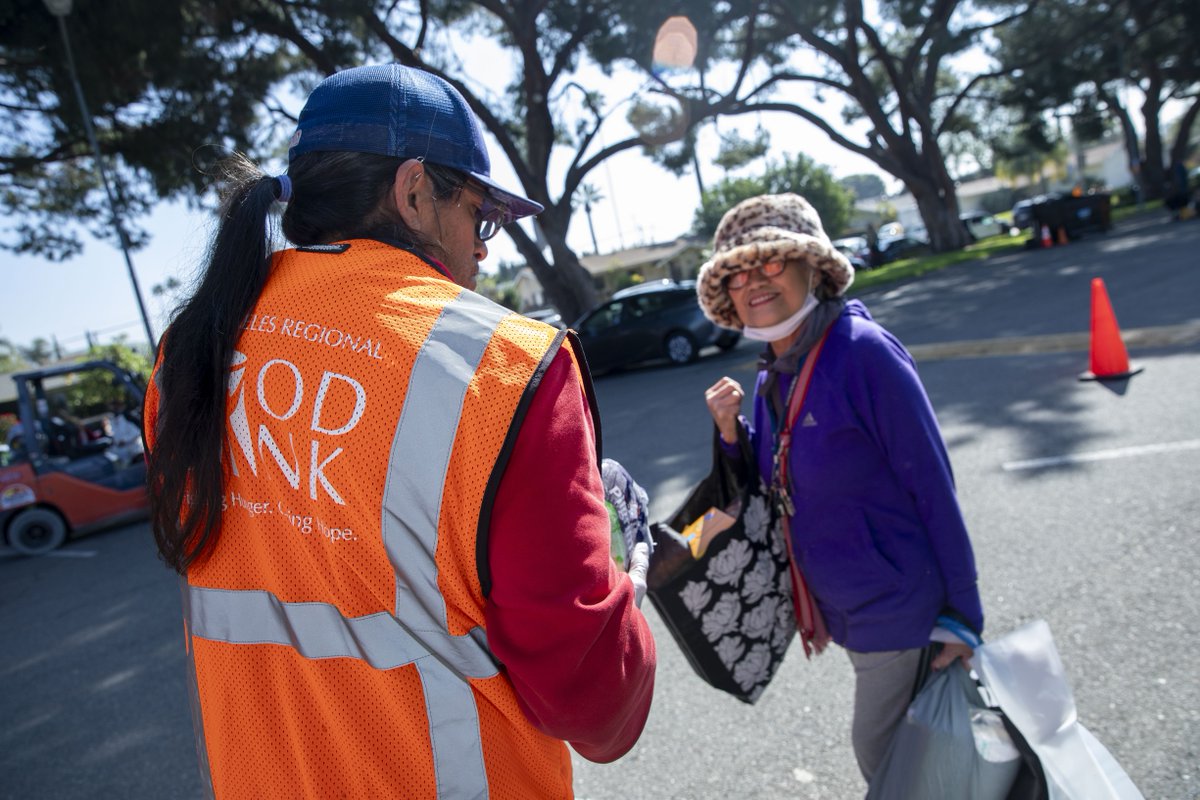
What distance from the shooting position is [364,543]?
1.03 m

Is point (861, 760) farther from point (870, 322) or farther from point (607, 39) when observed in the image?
point (607, 39)

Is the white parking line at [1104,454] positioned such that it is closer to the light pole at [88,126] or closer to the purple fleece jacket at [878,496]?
the purple fleece jacket at [878,496]

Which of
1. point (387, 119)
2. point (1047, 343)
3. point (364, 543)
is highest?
point (387, 119)


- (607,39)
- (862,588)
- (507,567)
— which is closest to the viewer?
(507,567)

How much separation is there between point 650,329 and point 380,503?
13.9 metres

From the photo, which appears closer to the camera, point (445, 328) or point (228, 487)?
point (445, 328)

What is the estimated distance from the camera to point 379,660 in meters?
1.08

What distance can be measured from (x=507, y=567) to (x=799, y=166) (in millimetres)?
63535

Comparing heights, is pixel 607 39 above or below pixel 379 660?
above

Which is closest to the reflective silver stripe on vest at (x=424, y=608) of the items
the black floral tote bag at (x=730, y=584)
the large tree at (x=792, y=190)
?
the black floral tote bag at (x=730, y=584)

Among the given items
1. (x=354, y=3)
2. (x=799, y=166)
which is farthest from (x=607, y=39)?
(x=799, y=166)

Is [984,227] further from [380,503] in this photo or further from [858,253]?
[380,503]

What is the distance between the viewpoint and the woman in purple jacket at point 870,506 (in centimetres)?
197

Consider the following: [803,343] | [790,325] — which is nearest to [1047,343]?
[790,325]
